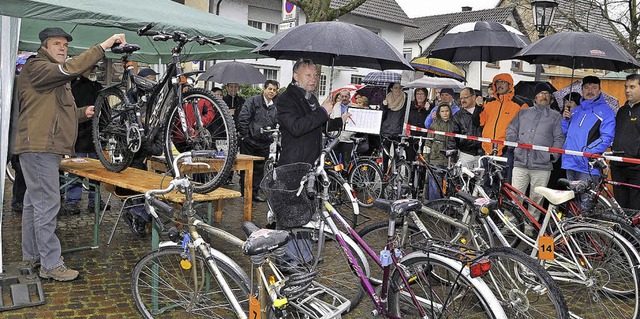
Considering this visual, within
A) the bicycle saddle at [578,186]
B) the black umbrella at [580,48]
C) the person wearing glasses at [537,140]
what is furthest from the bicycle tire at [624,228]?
the black umbrella at [580,48]

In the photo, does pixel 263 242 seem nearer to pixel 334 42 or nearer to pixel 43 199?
pixel 334 42

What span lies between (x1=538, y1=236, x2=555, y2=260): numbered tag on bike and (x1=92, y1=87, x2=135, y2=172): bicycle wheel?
3588mm

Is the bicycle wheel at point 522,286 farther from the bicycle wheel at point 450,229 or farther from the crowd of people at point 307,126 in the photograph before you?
the crowd of people at point 307,126

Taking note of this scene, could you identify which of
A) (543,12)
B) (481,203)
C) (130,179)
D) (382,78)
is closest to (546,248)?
(481,203)

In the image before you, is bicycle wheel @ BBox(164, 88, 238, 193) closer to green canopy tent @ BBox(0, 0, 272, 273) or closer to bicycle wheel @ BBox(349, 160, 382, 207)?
green canopy tent @ BBox(0, 0, 272, 273)

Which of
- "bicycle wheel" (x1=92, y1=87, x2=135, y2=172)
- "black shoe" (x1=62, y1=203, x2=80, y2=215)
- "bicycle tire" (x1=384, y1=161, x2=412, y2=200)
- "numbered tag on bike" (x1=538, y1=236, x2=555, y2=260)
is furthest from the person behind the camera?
"bicycle tire" (x1=384, y1=161, x2=412, y2=200)

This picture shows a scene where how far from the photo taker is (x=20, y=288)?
4.47 m

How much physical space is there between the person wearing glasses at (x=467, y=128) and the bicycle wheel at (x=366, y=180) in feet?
4.68

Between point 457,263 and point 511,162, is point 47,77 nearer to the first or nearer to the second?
point 457,263

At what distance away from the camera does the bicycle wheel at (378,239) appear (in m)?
3.95

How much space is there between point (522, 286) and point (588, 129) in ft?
11.9

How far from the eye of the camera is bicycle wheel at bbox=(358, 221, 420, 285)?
3.95 meters

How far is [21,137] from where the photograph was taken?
4.65 m

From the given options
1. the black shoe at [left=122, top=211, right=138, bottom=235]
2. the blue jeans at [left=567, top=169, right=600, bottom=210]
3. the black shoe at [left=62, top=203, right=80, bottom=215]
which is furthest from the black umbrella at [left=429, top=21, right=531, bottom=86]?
the black shoe at [left=62, top=203, right=80, bottom=215]
